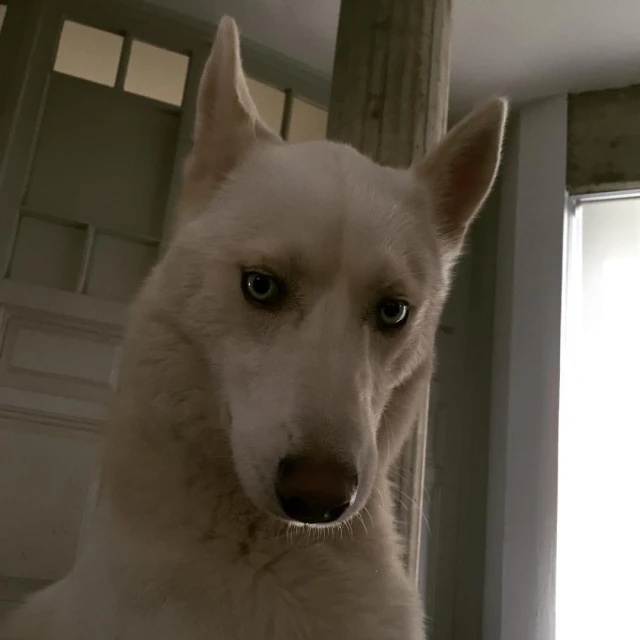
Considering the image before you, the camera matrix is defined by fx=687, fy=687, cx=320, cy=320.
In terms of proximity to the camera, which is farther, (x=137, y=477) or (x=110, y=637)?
(x=137, y=477)

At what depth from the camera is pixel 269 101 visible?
11.4 feet

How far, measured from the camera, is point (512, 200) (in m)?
3.66

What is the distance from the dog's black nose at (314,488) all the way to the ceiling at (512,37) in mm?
2941

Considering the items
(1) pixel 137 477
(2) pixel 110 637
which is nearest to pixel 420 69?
(1) pixel 137 477

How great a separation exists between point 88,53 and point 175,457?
2802 millimetres

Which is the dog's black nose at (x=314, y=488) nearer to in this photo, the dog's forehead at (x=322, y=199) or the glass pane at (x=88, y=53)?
the dog's forehead at (x=322, y=199)

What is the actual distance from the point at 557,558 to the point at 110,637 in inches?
107

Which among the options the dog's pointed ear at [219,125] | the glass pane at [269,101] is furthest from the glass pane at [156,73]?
the dog's pointed ear at [219,125]

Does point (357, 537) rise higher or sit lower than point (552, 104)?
lower

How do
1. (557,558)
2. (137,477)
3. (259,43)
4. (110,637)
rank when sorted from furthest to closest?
(259,43), (557,558), (137,477), (110,637)

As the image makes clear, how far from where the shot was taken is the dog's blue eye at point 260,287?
35.9 inches

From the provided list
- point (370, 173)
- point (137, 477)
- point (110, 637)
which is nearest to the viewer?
point (110, 637)

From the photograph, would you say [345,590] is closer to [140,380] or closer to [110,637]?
[110,637]

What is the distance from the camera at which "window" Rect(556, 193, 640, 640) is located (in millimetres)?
2920
